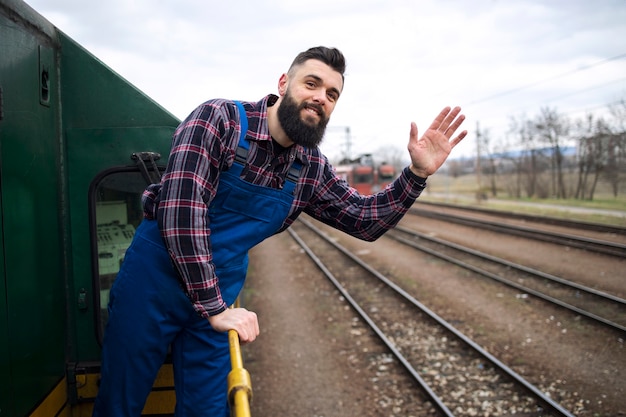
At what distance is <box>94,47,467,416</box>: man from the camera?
1872 millimetres

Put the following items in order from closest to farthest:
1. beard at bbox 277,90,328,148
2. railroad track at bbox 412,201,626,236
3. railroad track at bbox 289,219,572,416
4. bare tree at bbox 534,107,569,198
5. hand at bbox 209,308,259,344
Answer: hand at bbox 209,308,259,344
beard at bbox 277,90,328,148
railroad track at bbox 289,219,572,416
railroad track at bbox 412,201,626,236
bare tree at bbox 534,107,569,198

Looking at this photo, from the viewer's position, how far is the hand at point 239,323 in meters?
1.81

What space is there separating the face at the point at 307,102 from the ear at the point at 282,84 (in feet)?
0.28

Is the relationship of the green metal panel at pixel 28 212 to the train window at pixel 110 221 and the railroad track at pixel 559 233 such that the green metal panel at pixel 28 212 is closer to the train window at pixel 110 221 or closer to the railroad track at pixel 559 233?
the train window at pixel 110 221

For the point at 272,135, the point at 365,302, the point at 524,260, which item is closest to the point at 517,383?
the point at 365,302

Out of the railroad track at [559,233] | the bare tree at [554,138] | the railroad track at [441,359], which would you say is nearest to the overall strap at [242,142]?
the railroad track at [441,359]

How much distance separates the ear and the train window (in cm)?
100

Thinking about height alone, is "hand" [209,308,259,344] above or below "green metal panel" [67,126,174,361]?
below

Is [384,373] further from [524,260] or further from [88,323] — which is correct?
[524,260]

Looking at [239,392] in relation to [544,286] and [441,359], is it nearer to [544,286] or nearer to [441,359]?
[441,359]

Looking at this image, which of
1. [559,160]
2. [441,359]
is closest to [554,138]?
[559,160]

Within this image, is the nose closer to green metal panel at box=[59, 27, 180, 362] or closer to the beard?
the beard

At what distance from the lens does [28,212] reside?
214cm

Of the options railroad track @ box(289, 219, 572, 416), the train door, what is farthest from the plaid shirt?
railroad track @ box(289, 219, 572, 416)
